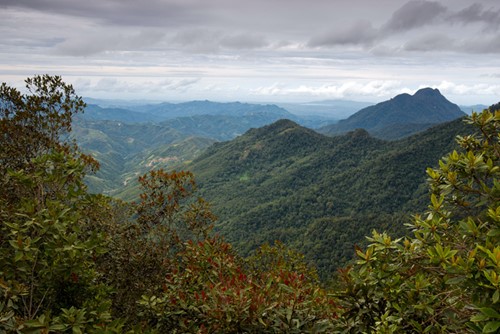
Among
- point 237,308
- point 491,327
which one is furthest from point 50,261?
point 491,327

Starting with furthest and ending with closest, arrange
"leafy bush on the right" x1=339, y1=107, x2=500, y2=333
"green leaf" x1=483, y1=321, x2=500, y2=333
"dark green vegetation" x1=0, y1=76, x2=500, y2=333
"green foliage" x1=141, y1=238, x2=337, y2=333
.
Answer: "green foliage" x1=141, y1=238, x2=337, y2=333 → "leafy bush on the right" x1=339, y1=107, x2=500, y2=333 → "dark green vegetation" x1=0, y1=76, x2=500, y2=333 → "green leaf" x1=483, y1=321, x2=500, y2=333

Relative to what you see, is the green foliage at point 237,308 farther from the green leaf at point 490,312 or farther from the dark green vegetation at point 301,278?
the green leaf at point 490,312

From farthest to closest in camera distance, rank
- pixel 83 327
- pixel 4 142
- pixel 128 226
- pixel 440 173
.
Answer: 1. pixel 128 226
2. pixel 4 142
3. pixel 440 173
4. pixel 83 327

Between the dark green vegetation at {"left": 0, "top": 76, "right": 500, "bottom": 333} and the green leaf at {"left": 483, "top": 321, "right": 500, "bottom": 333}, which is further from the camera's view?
the dark green vegetation at {"left": 0, "top": 76, "right": 500, "bottom": 333}

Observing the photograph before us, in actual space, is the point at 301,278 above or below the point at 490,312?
below

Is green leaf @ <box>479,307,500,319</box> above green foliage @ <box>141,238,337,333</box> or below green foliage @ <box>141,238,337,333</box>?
above

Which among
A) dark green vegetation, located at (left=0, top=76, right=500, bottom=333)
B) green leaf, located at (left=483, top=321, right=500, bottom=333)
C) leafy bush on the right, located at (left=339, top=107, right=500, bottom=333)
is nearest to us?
green leaf, located at (left=483, top=321, right=500, bottom=333)

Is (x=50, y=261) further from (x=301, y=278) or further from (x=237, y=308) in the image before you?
(x=301, y=278)

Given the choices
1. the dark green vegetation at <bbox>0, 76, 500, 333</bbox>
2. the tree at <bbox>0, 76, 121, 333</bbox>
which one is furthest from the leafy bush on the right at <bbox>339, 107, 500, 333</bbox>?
the tree at <bbox>0, 76, 121, 333</bbox>

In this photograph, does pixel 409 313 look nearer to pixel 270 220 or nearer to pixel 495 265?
pixel 495 265

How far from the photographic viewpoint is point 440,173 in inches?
321

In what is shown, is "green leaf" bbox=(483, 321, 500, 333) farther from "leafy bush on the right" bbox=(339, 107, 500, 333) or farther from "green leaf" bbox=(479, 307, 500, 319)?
"leafy bush on the right" bbox=(339, 107, 500, 333)

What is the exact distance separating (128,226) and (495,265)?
1590 centimetres

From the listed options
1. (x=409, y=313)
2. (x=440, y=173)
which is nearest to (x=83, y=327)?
(x=409, y=313)
